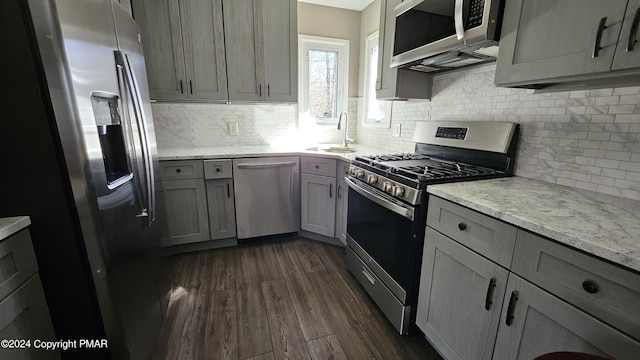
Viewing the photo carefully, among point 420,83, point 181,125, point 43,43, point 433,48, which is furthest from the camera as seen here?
point 181,125

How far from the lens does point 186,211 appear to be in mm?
2373

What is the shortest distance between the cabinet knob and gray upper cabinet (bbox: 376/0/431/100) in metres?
1.62

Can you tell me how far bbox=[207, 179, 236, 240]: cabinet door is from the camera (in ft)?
7.98

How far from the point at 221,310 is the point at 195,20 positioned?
240cm

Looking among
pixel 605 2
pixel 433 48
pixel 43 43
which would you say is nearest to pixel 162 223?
pixel 43 43

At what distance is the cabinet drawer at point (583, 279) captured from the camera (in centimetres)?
68

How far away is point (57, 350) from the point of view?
35.4 inches

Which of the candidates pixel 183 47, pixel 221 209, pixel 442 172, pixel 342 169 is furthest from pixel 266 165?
pixel 442 172

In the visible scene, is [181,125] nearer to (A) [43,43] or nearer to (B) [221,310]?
(B) [221,310]

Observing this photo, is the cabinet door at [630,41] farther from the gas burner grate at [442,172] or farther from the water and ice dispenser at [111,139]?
the water and ice dispenser at [111,139]

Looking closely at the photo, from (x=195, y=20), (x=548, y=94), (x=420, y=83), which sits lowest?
(x=548, y=94)

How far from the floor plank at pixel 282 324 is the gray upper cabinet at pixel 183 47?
1817 mm

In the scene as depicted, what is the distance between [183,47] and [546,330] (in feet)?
9.78

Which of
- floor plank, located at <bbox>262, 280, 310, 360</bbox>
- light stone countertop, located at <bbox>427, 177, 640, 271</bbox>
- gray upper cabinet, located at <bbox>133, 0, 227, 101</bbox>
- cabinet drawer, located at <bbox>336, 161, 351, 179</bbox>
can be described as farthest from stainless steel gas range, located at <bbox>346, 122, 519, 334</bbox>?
gray upper cabinet, located at <bbox>133, 0, 227, 101</bbox>
